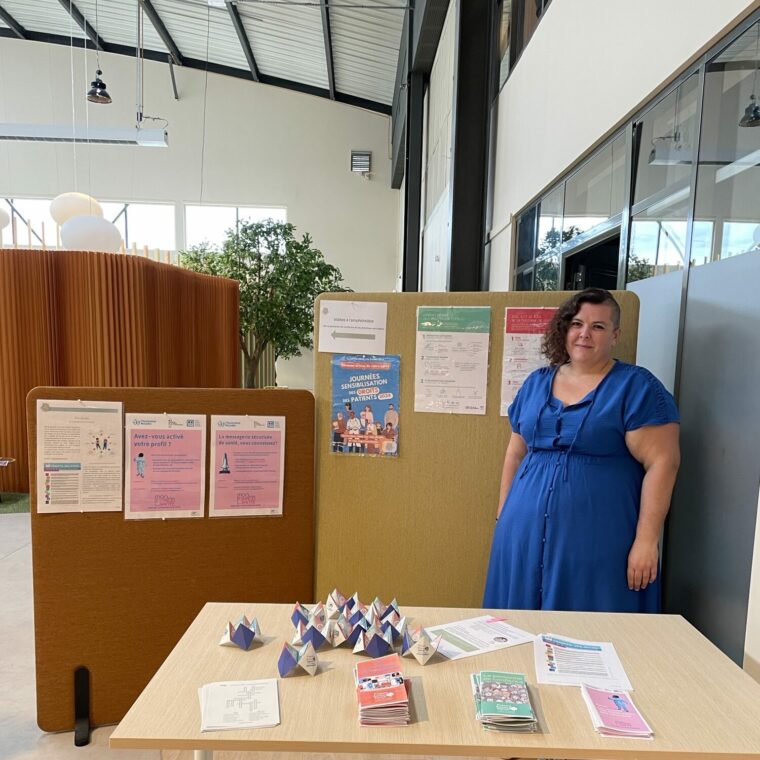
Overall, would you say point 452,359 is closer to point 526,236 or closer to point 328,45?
point 526,236

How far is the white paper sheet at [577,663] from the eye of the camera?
1127 mm

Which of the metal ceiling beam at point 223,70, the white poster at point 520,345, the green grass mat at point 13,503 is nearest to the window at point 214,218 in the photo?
the metal ceiling beam at point 223,70

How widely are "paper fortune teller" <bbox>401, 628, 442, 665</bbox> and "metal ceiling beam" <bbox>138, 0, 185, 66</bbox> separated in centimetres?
1022

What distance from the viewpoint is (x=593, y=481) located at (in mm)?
1657

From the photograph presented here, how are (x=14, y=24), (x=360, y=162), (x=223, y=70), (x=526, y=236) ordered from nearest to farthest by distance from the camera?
(x=526, y=236) < (x=14, y=24) < (x=223, y=70) < (x=360, y=162)

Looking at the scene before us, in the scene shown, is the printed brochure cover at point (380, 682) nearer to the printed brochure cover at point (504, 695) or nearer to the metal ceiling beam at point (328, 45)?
the printed brochure cover at point (504, 695)

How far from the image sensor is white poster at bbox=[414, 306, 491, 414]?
204cm

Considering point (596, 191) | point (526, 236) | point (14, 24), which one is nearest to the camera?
point (596, 191)

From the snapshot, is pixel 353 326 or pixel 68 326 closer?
pixel 353 326

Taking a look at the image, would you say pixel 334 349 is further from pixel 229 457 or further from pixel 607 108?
pixel 607 108

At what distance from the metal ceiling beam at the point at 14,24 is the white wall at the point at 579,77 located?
10252 mm

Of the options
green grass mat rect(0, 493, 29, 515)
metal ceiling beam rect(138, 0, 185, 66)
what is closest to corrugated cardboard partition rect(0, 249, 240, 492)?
green grass mat rect(0, 493, 29, 515)

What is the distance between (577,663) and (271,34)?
10.6 m

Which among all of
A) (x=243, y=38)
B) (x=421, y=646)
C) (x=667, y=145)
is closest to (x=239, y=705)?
(x=421, y=646)
